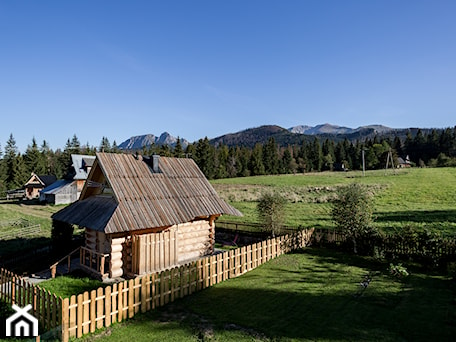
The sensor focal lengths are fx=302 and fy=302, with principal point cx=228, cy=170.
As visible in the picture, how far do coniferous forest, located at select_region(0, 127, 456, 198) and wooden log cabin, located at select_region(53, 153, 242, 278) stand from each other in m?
67.5

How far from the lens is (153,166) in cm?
1808

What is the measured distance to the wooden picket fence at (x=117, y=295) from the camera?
28.8 ft

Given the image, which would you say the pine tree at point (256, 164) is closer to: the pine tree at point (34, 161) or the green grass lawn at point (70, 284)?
the pine tree at point (34, 161)

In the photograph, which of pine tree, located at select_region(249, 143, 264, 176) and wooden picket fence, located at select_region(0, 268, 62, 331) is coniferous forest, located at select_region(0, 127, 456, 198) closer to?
pine tree, located at select_region(249, 143, 264, 176)

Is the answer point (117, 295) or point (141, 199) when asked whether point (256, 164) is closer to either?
point (141, 199)

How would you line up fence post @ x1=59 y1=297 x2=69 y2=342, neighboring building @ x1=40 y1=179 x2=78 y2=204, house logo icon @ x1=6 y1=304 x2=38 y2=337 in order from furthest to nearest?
1. neighboring building @ x1=40 y1=179 x2=78 y2=204
2. house logo icon @ x1=6 y1=304 x2=38 y2=337
3. fence post @ x1=59 y1=297 x2=69 y2=342

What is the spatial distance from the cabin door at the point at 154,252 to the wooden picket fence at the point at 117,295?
100 inches

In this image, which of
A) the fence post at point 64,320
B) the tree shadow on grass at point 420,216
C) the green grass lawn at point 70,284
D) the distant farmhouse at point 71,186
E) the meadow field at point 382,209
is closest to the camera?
the fence post at point 64,320

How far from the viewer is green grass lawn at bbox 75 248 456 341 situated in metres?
8.90

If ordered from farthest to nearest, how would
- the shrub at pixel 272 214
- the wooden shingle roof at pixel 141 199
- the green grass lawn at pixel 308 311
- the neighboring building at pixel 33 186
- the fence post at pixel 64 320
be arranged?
the neighboring building at pixel 33 186, the shrub at pixel 272 214, the wooden shingle roof at pixel 141 199, the green grass lawn at pixel 308 311, the fence post at pixel 64 320

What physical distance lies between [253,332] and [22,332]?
700 cm

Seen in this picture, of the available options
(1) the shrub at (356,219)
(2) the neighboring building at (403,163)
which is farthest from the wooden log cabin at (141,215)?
(2) the neighboring building at (403,163)

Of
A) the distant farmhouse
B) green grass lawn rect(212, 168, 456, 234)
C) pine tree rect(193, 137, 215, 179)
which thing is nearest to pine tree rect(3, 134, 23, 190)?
the distant farmhouse

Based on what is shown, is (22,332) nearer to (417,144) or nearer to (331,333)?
(331,333)
